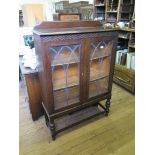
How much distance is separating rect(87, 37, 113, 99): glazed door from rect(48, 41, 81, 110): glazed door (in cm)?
14

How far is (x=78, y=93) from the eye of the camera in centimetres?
163

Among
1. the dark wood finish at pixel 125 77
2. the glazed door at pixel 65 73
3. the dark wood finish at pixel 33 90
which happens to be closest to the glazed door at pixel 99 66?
the glazed door at pixel 65 73

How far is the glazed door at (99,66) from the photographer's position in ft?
4.95

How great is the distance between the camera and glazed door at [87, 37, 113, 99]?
151 cm

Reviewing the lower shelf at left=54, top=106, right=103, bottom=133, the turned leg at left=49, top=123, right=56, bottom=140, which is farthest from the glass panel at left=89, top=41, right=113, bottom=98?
the turned leg at left=49, top=123, right=56, bottom=140

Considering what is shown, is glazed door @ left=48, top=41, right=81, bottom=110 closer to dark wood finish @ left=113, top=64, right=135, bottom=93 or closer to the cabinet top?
the cabinet top

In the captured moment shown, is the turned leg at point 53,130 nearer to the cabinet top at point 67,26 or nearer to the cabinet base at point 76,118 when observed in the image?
the cabinet base at point 76,118

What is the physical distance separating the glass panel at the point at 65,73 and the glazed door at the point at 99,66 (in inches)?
5.8

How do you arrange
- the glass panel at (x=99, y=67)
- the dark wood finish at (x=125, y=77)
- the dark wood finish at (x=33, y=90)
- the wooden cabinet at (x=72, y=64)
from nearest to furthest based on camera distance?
the wooden cabinet at (x=72, y=64)
the glass panel at (x=99, y=67)
the dark wood finish at (x=33, y=90)
the dark wood finish at (x=125, y=77)
